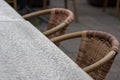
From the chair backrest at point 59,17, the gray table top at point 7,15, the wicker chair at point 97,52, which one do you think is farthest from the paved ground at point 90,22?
the wicker chair at point 97,52

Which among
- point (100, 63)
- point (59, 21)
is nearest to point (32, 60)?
point (100, 63)

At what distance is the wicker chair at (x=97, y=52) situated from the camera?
160 cm

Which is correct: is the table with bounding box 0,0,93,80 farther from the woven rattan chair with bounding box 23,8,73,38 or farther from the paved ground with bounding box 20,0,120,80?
the paved ground with bounding box 20,0,120,80

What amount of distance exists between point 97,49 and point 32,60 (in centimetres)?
58

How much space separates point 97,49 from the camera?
181 cm

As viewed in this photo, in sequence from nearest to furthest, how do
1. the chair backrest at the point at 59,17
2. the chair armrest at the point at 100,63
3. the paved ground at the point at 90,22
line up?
the chair armrest at the point at 100,63, the chair backrest at the point at 59,17, the paved ground at the point at 90,22

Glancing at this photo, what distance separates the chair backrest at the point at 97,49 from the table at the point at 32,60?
0.33 metres

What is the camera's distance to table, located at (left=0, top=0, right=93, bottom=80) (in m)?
1.20

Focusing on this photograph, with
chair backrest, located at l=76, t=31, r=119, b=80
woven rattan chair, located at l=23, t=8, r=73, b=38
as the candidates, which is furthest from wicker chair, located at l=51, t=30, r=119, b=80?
woven rattan chair, located at l=23, t=8, r=73, b=38

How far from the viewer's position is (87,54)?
1.88m

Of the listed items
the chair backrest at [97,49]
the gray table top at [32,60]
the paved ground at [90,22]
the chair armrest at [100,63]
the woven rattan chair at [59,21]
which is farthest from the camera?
the paved ground at [90,22]

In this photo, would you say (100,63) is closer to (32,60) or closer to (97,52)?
(97,52)

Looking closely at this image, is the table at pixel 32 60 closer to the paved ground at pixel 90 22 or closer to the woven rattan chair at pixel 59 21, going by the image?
the woven rattan chair at pixel 59 21

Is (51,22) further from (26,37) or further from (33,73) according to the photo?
(33,73)
